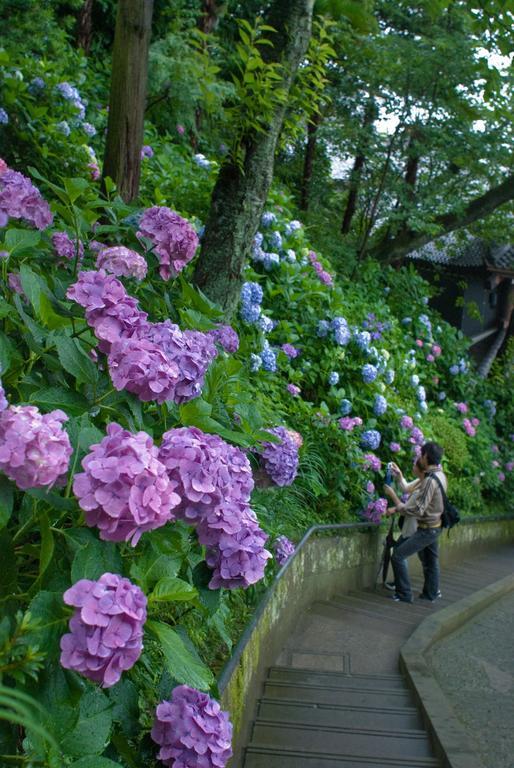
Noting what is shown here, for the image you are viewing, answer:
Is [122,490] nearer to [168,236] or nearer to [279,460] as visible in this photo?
[168,236]

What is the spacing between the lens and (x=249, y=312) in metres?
7.09

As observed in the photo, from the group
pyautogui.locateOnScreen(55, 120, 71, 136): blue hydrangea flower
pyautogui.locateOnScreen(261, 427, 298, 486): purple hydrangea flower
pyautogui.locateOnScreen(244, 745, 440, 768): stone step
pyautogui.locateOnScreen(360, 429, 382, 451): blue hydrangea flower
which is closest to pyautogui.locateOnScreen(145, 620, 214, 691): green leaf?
pyautogui.locateOnScreen(261, 427, 298, 486): purple hydrangea flower

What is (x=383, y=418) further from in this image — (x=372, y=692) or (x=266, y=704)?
(x=266, y=704)

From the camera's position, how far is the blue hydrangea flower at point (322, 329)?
8664 millimetres

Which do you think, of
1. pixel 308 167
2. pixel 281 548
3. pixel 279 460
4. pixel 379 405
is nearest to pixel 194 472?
pixel 279 460

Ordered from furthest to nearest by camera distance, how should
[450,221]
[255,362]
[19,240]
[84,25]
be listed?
1. [450,221]
2. [84,25]
3. [255,362]
4. [19,240]

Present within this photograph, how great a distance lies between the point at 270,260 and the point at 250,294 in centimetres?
142

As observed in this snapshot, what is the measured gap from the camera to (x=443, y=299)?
25719 mm

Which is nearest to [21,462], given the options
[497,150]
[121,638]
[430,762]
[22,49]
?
[121,638]

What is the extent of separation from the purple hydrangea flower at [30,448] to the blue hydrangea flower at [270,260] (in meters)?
7.13

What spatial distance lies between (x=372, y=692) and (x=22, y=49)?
6.10 metres

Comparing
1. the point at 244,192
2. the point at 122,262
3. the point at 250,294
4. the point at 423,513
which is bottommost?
the point at 423,513

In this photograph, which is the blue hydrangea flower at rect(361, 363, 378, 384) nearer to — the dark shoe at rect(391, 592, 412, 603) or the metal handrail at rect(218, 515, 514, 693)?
the metal handrail at rect(218, 515, 514, 693)

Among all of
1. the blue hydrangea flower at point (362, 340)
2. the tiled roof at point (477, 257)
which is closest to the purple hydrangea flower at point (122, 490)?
the blue hydrangea flower at point (362, 340)
